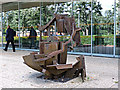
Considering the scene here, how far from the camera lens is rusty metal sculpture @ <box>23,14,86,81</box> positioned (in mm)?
4988

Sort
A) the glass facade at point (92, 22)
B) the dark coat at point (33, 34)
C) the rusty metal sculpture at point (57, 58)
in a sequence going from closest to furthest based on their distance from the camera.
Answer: the rusty metal sculpture at point (57, 58)
the glass facade at point (92, 22)
the dark coat at point (33, 34)

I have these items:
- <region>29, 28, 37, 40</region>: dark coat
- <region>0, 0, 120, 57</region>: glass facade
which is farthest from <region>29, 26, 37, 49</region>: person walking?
<region>0, 0, 120, 57</region>: glass facade

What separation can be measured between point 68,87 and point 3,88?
5.44 feet

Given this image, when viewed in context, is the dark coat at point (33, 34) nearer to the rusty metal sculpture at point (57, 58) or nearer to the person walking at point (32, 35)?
the person walking at point (32, 35)

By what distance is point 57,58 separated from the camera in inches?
218

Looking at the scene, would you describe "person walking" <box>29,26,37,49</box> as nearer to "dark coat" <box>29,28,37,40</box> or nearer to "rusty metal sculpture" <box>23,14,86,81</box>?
"dark coat" <box>29,28,37,40</box>

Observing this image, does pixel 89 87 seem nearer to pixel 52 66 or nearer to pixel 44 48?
pixel 52 66

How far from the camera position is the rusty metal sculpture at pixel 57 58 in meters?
4.99

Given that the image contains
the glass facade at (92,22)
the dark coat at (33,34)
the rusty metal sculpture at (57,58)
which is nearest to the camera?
the rusty metal sculpture at (57,58)

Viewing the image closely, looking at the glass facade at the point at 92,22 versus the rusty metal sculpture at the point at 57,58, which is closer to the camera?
the rusty metal sculpture at the point at 57,58

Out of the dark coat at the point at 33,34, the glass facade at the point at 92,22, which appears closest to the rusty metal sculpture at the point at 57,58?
the glass facade at the point at 92,22

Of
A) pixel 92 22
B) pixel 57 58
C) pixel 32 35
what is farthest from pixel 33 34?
pixel 57 58

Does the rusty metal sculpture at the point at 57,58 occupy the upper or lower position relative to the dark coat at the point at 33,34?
lower

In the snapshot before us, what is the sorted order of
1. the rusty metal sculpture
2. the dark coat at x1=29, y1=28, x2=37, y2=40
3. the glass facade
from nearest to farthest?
the rusty metal sculpture < the glass facade < the dark coat at x1=29, y1=28, x2=37, y2=40
